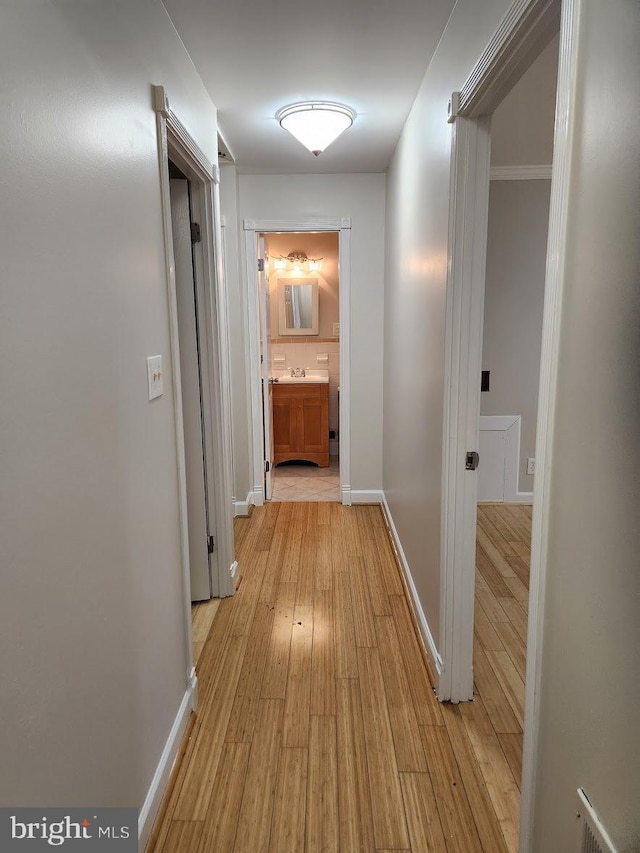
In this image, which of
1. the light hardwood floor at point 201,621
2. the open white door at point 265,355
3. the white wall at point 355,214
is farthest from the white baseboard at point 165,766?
the white wall at point 355,214

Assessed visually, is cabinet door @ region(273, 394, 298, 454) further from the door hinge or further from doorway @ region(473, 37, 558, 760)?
the door hinge

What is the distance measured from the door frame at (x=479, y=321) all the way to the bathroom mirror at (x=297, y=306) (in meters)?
3.79

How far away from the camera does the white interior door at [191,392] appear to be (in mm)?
2559

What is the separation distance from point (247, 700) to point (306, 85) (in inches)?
102

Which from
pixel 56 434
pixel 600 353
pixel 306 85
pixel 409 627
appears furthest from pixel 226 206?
pixel 600 353

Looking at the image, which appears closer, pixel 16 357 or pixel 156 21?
pixel 16 357

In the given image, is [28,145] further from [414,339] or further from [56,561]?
[414,339]

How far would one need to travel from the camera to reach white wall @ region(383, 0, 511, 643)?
1884 mm

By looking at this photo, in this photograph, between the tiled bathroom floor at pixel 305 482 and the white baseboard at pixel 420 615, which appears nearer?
the white baseboard at pixel 420 615

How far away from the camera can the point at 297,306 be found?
5.62 m

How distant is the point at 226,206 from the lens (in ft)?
12.6

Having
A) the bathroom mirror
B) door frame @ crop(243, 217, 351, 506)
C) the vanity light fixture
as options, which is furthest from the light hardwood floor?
the vanity light fixture

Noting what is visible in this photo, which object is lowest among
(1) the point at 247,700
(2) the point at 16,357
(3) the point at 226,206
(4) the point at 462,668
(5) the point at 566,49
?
(1) the point at 247,700

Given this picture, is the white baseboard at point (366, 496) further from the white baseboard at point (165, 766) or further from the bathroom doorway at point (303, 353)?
the white baseboard at point (165, 766)
